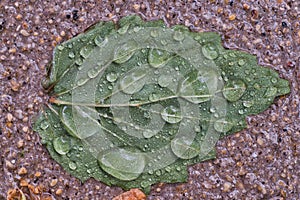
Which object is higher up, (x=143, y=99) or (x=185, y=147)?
(x=143, y=99)

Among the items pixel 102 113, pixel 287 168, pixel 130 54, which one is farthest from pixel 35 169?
pixel 287 168

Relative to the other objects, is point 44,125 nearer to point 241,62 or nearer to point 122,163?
point 122,163

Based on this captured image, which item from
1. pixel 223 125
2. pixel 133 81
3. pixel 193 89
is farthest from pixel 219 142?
pixel 133 81

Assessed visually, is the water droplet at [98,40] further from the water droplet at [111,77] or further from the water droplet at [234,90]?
the water droplet at [234,90]

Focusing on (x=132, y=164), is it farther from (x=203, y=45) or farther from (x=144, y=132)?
(x=203, y=45)

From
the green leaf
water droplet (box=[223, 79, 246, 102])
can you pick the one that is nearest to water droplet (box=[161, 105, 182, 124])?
the green leaf

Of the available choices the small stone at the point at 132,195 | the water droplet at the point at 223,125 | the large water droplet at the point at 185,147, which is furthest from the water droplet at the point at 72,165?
the water droplet at the point at 223,125
